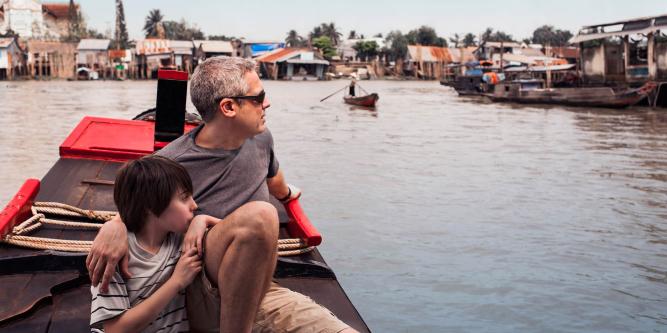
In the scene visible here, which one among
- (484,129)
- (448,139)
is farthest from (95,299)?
(484,129)

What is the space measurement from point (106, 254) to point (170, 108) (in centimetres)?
185

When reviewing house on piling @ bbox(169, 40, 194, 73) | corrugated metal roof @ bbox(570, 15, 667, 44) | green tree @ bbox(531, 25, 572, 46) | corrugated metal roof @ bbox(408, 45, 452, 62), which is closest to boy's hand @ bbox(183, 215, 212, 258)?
corrugated metal roof @ bbox(570, 15, 667, 44)

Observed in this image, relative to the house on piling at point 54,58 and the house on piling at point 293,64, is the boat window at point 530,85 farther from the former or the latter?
the house on piling at point 54,58

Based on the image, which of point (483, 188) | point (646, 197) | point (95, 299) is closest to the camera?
point (95, 299)

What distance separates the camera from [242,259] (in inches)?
86.1

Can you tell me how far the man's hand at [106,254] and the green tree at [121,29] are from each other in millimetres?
69772

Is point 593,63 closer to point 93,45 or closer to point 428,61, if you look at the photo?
point 428,61

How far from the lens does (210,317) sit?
2.43 m

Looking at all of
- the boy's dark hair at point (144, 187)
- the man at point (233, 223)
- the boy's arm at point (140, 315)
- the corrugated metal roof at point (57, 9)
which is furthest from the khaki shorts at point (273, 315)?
the corrugated metal roof at point (57, 9)

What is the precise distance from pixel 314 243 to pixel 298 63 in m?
60.4

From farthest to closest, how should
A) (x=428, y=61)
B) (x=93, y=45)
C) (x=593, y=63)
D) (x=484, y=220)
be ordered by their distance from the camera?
(x=428, y=61) < (x=93, y=45) < (x=593, y=63) < (x=484, y=220)

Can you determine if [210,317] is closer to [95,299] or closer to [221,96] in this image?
[95,299]

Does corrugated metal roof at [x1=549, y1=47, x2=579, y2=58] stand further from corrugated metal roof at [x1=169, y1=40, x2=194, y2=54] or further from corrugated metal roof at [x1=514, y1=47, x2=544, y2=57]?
corrugated metal roof at [x1=169, y1=40, x2=194, y2=54]

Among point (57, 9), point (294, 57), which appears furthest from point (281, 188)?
point (57, 9)
